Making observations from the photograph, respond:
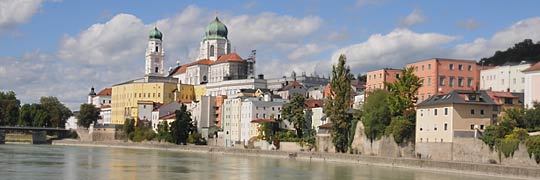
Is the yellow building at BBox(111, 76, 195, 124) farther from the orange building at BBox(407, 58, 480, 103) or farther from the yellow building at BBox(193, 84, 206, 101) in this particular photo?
the orange building at BBox(407, 58, 480, 103)

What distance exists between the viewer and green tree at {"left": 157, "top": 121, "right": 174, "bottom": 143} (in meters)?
98.7

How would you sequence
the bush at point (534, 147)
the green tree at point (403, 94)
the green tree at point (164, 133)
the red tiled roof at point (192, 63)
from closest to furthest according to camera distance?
1. the bush at point (534, 147)
2. the green tree at point (403, 94)
3. the green tree at point (164, 133)
4. the red tiled roof at point (192, 63)

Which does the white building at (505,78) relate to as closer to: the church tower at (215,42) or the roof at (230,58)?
the roof at (230,58)

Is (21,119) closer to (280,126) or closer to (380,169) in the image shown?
(280,126)

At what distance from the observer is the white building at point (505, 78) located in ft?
221

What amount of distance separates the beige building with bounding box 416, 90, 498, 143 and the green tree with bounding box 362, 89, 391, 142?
459 cm

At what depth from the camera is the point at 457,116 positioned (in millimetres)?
50438

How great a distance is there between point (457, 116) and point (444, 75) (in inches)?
670

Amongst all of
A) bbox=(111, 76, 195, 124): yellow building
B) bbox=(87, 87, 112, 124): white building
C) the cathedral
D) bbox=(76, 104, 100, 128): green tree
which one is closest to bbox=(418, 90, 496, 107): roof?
the cathedral

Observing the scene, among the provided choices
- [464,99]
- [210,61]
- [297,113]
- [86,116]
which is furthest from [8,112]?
[464,99]

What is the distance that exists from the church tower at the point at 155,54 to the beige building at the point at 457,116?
343 feet

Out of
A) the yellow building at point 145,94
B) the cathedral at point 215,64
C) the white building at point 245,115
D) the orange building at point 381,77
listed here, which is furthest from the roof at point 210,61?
the orange building at point 381,77

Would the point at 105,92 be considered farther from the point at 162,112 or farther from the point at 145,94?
the point at 162,112

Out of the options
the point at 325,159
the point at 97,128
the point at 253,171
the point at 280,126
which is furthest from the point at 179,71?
the point at 253,171
